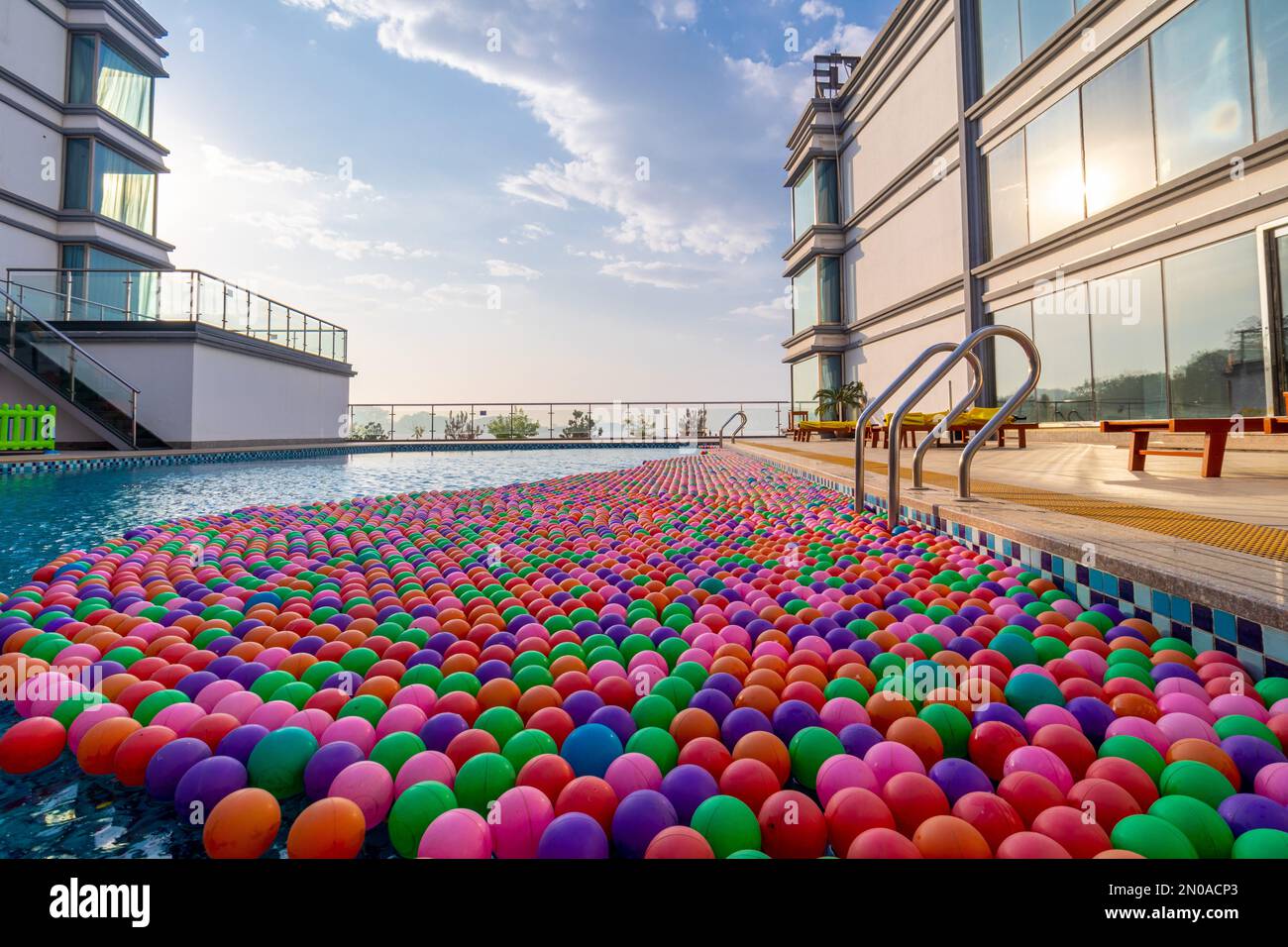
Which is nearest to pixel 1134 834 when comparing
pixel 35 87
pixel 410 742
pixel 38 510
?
pixel 410 742

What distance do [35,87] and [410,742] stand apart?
22505mm

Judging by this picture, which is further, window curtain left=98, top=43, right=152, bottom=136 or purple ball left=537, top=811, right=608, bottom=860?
window curtain left=98, top=43, right=152, bottom=136

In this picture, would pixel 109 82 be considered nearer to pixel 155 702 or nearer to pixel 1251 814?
→ pixel 155 702

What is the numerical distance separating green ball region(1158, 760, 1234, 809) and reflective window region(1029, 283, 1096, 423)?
9.79 metres

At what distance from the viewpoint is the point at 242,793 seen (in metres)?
1.34

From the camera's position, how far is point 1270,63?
6.67 metres

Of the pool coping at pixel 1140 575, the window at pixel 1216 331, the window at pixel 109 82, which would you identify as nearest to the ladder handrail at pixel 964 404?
the pool coping at pixel 1140 575

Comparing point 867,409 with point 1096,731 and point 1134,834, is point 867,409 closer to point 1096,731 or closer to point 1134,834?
point 1096,731

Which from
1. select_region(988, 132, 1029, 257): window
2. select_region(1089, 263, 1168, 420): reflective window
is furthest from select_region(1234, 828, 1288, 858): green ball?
select_region(988, 132, 1029, 257): window

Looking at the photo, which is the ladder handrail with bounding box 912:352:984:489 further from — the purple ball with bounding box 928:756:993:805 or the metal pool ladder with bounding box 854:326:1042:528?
the purple ball with bounding box 928:756:993:805

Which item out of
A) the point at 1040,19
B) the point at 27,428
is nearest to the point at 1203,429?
the point at 1040,19

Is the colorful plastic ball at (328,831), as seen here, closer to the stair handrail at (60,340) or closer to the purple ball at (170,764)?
the purple ball at (170,764)

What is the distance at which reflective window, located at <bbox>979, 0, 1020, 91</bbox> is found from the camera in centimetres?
1102

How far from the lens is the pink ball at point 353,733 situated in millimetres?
1611
